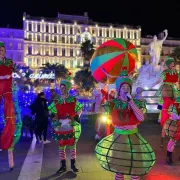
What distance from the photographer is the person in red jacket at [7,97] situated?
5.02 metres

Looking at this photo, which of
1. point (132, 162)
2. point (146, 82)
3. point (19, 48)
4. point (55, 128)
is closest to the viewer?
point (132, 162)

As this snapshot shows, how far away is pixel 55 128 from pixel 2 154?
2258mm

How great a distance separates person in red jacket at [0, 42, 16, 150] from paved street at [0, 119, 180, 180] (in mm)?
602

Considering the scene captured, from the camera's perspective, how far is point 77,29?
260 feet

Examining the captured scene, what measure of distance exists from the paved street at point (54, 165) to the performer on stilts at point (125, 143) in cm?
133

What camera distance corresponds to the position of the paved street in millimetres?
4801

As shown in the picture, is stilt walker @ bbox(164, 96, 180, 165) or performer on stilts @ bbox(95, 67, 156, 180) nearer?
performer on stilts @ bbox(95, 67, 156, 180)

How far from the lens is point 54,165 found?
5543 mm

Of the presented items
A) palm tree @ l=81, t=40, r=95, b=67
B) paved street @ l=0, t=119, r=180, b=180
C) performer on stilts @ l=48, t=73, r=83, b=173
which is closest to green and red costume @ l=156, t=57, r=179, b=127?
paved street @ l=0, t=119, r=180, b=180

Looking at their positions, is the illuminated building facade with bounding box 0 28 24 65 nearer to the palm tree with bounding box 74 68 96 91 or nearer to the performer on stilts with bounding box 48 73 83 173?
the palm tree with bounding box 74 68 96 91

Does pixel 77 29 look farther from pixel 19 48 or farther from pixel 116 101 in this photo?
pixel 116 101

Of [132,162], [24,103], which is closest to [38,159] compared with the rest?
[132,162]

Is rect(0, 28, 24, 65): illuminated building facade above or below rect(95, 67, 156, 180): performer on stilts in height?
above

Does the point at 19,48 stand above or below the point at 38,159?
above
